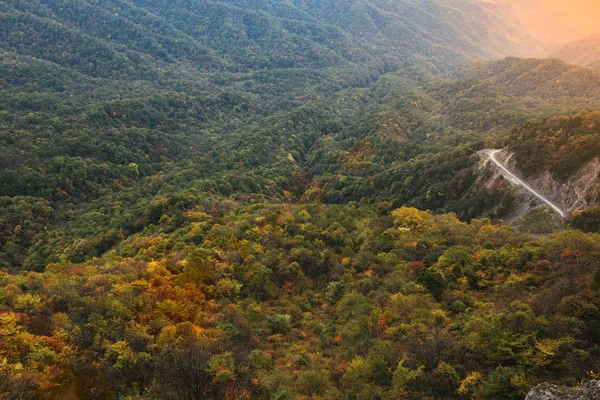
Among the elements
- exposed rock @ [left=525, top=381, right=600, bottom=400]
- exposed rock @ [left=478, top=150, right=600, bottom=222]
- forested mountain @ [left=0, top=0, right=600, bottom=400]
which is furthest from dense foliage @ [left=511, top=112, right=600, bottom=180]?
exposed rock @ [left=525, top=381, right=600, bottom=400]

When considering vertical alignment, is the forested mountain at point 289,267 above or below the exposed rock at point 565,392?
below

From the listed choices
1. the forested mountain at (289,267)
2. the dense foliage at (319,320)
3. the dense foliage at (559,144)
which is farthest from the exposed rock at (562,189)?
the dense foliage at (319,320)

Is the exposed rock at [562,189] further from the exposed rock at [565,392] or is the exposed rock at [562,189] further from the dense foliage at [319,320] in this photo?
the exposed rock at [565,392]

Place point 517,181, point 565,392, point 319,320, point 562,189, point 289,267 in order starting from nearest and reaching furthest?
point 565,392, point 319,320, point 289,267, point 562,189, point 517,181

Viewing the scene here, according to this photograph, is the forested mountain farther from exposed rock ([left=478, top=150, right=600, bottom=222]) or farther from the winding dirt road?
the winding dirt road

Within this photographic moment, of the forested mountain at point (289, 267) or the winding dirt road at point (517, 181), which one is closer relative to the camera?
the forested mountain at point (289, 267)

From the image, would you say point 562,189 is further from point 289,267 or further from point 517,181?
point 289,267

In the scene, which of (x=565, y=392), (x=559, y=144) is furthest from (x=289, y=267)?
(x=559, y=144)

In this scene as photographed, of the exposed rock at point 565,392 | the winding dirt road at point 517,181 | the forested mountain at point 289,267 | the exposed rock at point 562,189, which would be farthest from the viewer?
the winding dirt road at point 517,181
